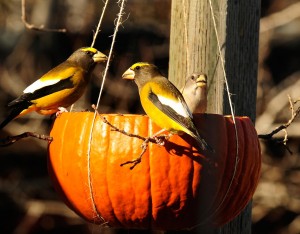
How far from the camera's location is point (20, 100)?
4.37 m

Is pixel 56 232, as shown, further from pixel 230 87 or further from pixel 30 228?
pixel 230 87

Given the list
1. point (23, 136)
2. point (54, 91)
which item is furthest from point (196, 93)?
point (54, 91)

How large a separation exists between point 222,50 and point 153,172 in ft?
2.98

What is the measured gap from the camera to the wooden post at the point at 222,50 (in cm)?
397

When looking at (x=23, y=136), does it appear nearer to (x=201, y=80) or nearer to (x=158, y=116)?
(x=158, y=116)

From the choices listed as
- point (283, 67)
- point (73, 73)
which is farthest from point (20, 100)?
point (283, 67)

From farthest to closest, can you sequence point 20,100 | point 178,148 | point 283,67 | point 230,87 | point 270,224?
1. point 283,67
2. point 270,224
3. point 20,100
4. point 230,87
5. point 178,148

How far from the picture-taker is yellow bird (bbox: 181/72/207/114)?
12.3 ft

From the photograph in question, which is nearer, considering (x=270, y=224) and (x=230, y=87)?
(x=230, y=87)

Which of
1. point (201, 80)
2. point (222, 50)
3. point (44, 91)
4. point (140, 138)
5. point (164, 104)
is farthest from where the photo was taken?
point (44, 91)

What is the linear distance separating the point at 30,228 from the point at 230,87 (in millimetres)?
5754

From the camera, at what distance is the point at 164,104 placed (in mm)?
3441

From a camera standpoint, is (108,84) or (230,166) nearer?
(230,166)

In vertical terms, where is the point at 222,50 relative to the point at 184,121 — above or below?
above
